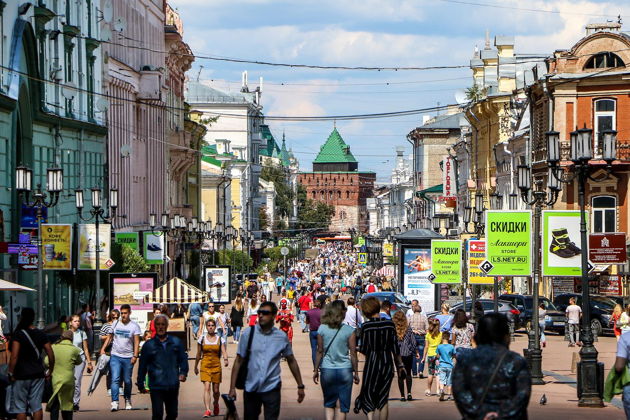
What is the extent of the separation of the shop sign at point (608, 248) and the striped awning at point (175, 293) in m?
12.7

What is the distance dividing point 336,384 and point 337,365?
0.21 m

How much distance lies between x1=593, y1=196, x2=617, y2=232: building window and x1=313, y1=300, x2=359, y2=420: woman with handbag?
38.1 m

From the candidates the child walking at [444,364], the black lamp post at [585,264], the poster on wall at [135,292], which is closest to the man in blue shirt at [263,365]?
the child walking at [444,364]

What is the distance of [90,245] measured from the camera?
117ft

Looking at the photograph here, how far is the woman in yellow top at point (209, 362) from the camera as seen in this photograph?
18.9 m

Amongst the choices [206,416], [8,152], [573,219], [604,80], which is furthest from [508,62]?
[206,416]

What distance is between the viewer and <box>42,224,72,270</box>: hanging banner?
33.0 meters

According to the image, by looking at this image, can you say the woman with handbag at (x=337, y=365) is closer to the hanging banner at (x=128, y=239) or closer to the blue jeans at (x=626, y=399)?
the blue jeans at (x=626, y=399)

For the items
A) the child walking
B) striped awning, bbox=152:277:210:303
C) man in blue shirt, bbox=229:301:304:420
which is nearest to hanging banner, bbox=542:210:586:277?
the child walking

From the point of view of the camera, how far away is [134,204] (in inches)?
2454

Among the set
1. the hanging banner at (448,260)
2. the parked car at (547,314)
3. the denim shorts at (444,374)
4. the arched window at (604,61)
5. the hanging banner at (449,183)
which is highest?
the arched window at (604,61)

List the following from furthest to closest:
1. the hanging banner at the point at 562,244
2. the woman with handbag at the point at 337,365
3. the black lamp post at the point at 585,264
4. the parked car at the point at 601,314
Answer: the parked car at the point at 601,314 → the hanging banner at the point at 562,244 → the black lamp post at the point at 585,264 → the woman with handbag at the point at 337,365

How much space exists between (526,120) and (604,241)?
24113 millimetres

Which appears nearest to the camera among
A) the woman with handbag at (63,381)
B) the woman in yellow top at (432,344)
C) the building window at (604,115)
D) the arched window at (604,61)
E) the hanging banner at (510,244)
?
the woman with handbag at (63,381)
